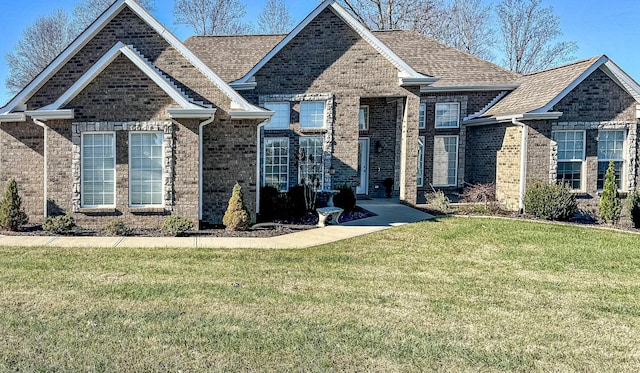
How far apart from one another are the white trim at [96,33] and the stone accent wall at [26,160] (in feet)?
2.08

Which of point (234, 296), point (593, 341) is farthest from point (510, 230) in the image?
point (234, 296)

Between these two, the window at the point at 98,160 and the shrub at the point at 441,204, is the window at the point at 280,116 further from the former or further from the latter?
the window at the point at 98,160

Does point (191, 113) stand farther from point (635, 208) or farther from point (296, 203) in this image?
point (635, 208)

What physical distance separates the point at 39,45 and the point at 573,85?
39053 millimetres

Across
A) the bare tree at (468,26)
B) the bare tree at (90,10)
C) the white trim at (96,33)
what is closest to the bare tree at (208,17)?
the bare tree at (90,10)

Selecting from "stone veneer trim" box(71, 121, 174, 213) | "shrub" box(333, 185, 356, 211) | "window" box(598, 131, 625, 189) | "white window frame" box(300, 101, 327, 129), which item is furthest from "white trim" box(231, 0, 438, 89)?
"window" box(598, 131, 625, 189)

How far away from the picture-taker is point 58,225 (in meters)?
10.9

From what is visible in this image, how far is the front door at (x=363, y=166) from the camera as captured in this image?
18.6m

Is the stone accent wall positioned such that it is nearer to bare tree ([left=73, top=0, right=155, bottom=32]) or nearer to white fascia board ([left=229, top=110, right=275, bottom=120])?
white fascia board ([left=229, top=110, right=275, bottom=120])

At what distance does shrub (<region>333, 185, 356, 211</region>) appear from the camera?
1476cm

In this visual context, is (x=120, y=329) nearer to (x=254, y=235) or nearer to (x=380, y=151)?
(x=254, y=235)

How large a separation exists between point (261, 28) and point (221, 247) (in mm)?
32093

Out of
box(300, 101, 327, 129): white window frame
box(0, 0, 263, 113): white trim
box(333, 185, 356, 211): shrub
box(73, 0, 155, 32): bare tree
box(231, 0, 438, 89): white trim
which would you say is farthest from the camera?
box(73, 0, 155, 32): bare tree

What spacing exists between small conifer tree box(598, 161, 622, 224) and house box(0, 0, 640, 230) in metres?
1.37
